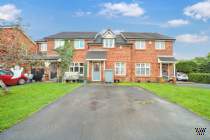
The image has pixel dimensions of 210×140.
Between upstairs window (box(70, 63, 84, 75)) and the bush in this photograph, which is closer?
upstairs window (box(70, 63, 84, 75))

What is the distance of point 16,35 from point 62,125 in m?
8.95

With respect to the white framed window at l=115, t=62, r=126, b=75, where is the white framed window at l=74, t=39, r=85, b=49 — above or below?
above

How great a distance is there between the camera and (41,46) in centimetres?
3828

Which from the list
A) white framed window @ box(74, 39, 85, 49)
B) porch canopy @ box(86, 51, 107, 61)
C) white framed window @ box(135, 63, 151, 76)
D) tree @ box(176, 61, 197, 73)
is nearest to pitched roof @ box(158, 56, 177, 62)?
white framed window @ box(135, 63, 151, 76)

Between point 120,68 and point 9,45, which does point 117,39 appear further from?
point 9,45

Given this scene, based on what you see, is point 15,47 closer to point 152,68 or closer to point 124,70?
point 124,70

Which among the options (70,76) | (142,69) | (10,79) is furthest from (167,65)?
(10,79)

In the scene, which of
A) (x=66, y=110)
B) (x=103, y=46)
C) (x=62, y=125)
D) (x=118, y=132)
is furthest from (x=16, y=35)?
(x=103, y=46)

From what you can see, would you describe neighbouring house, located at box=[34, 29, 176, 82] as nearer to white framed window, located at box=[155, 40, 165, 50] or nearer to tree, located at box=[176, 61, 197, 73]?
white framed window, located at box=[155, 40, 165, 50]

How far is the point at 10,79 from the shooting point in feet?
78.3

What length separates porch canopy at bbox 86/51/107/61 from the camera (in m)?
29.2

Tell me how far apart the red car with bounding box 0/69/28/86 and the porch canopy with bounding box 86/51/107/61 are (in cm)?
822

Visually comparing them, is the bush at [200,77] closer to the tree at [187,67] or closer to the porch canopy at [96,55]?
the tree at [187,67]

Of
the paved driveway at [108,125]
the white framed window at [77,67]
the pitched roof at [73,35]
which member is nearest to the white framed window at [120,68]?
the white framed window at [77,67]
